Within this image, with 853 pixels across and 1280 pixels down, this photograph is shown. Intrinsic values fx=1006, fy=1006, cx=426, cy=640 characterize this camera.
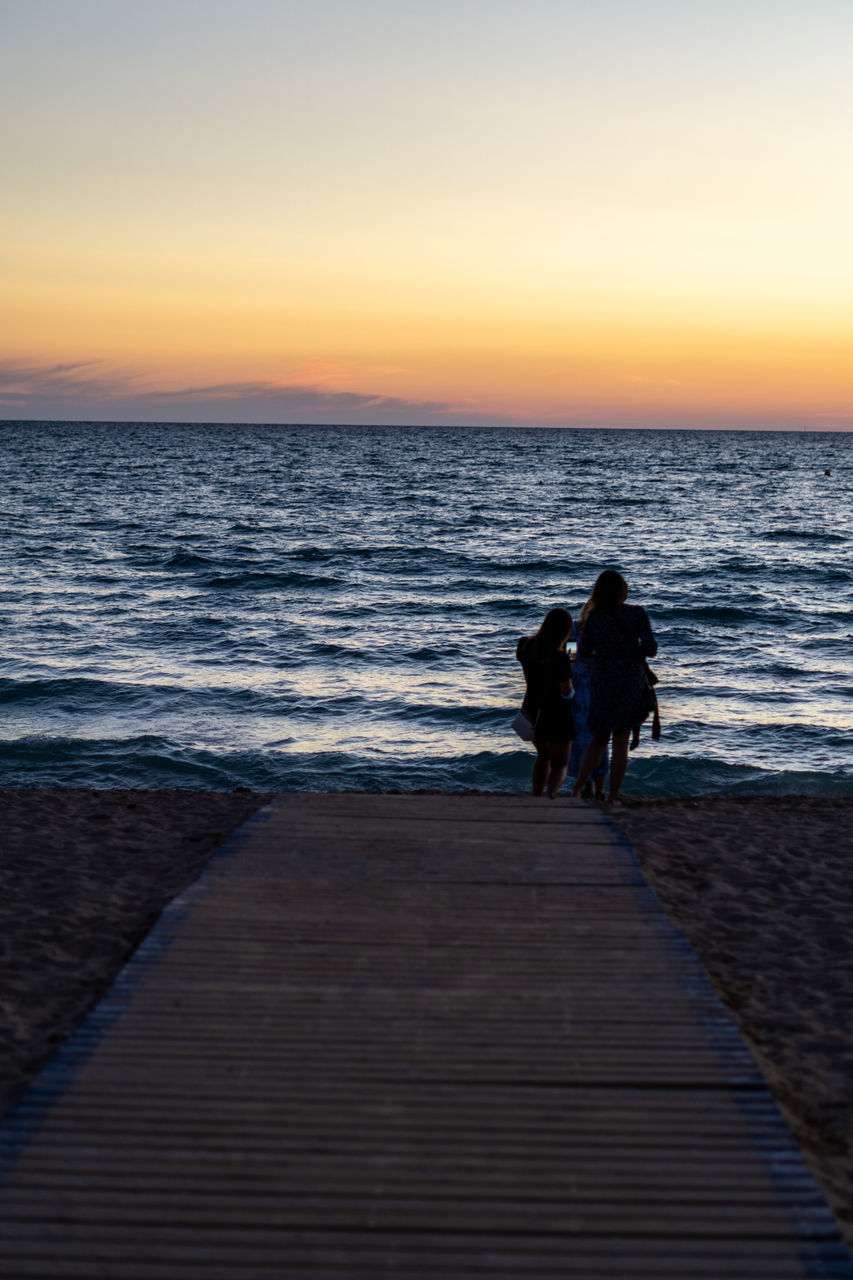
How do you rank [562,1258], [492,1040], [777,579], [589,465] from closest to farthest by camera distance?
1. [562,1258]
2. [492,1040]
3. [777,579]
4. [589,465]

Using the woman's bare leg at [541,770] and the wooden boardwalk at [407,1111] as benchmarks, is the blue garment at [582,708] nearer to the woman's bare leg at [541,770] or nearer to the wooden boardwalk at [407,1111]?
the woman's bare leg at [541,770]

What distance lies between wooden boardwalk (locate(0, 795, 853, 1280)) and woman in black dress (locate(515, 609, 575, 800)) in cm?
259

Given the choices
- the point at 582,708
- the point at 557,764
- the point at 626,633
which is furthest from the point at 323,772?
the point at 626,633

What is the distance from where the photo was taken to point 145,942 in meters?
5.08

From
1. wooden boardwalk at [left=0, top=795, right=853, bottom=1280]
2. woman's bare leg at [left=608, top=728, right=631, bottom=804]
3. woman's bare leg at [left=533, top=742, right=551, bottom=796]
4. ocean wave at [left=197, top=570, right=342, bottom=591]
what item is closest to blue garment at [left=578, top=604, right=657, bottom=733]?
woman's bare leg at [left=608, top=728, right=631, bottom=804]

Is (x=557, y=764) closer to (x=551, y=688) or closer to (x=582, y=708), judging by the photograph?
(x=582, y=708)

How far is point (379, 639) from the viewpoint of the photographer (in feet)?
65.0

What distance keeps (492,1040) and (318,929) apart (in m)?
1.38

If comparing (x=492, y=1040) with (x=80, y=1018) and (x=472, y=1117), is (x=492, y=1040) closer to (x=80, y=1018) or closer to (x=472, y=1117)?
(x=472, y=1117)

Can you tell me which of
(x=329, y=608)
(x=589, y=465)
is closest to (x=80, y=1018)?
(x=329, y=608)

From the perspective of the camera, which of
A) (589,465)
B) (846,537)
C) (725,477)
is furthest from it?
(589,465)

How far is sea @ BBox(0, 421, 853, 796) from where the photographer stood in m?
12.5

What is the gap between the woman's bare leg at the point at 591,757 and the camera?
326 inches

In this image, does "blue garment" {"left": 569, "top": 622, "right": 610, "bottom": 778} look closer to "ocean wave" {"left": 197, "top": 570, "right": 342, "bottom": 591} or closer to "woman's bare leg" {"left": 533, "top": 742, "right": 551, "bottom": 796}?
"woman's bare leg" {"left": 533, "top": 742, "right": 551, "bottom": 796}
